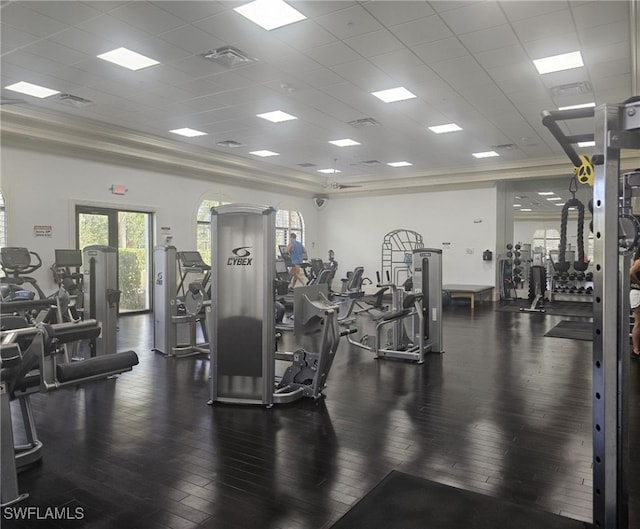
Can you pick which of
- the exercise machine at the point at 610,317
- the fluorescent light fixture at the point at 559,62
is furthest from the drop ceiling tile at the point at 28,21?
the fluorescent light fixture at the point at 559,62

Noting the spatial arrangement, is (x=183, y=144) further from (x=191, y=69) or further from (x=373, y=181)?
(x=373, y=181)

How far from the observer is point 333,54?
5305 millimetres

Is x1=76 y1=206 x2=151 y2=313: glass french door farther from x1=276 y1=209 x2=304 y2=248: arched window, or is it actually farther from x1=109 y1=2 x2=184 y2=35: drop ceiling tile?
x1=109 y1=2 x2=184 y2=35: drop ceiling tile

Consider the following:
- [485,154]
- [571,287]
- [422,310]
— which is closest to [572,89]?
[422,310]

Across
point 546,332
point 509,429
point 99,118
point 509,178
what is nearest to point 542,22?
point 509,429

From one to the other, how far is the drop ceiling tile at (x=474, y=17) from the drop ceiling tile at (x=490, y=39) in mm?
102

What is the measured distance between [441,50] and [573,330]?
16.6 feet

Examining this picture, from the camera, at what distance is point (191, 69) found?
574cm

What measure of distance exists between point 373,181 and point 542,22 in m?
9.10

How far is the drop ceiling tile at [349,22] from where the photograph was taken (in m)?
4.37

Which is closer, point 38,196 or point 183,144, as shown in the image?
point 38,196

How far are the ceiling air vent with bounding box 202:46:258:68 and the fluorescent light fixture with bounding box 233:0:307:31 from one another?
69cm

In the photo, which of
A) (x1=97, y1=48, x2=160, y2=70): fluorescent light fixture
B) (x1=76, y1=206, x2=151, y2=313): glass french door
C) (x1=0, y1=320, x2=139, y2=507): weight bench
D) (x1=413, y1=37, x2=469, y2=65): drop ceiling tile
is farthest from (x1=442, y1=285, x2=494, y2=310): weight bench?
(x1=0, y1=320, x2=139, y2=507): weight bench

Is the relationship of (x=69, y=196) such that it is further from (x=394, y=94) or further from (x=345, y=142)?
(x=394, y=94)
